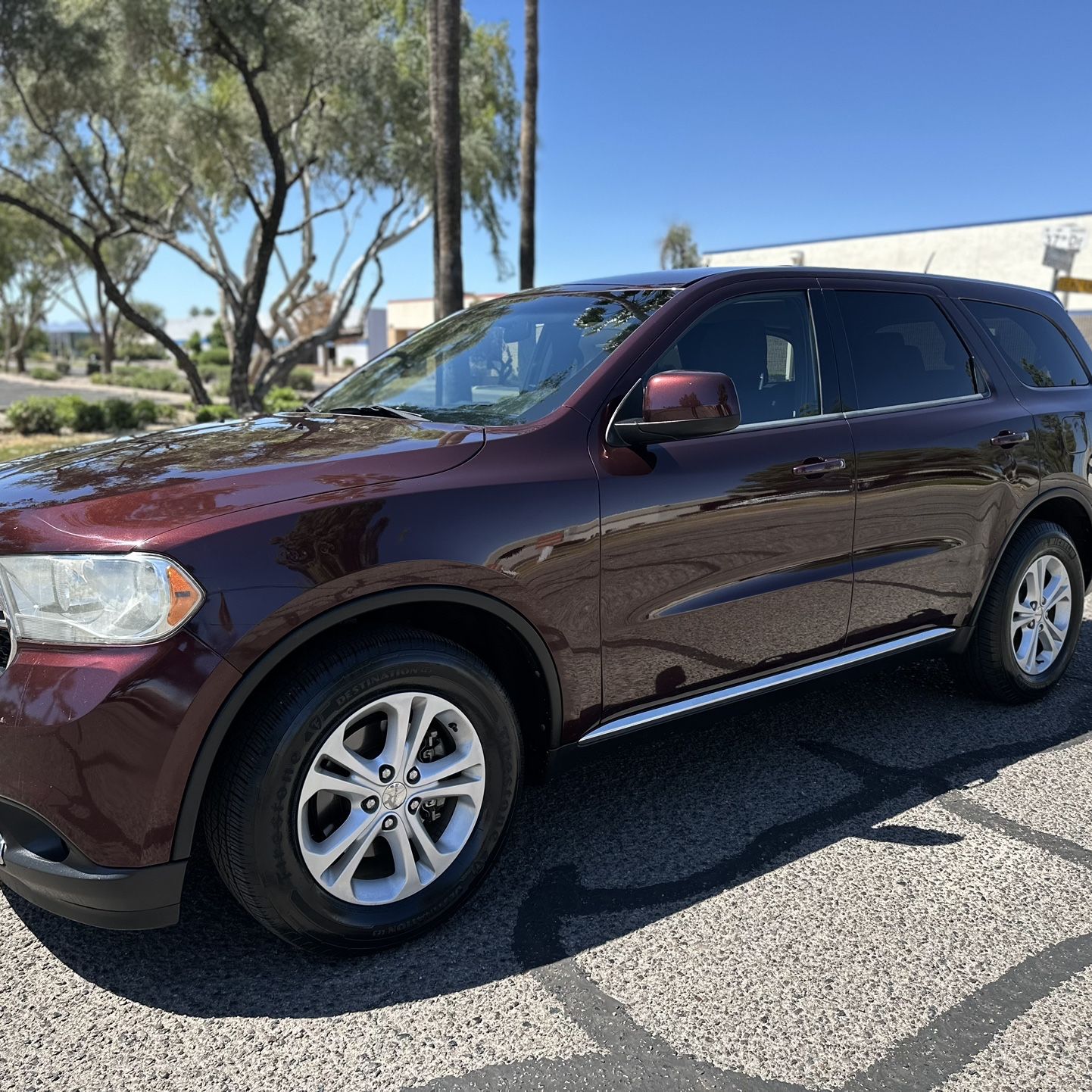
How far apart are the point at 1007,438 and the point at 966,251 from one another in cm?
3354

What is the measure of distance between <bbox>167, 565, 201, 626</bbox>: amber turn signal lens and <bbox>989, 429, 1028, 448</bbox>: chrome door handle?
10.4 ft

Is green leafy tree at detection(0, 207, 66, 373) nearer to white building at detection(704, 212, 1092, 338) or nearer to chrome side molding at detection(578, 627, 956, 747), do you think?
white building at detection(704, 212, 1092, 338)

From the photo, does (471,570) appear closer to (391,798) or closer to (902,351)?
(391,798)

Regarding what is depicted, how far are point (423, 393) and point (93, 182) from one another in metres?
27.7

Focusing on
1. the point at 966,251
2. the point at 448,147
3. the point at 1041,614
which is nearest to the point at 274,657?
the point at 1041,614

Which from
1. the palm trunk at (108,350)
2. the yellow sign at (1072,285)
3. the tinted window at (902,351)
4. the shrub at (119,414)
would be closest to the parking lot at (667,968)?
the tinted window at (902,351)

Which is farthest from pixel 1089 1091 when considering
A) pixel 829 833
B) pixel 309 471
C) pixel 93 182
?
pixel 93 182

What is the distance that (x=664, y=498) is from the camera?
3.01 m

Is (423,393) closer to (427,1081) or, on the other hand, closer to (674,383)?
(674,383)

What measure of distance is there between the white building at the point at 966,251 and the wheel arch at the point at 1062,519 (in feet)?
88.0

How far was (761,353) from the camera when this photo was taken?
3.49 metres

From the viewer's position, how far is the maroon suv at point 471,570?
2.26 meters

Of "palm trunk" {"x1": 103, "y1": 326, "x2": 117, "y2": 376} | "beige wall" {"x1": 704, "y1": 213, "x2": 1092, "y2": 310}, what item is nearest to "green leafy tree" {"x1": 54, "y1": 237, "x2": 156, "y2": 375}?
"palm trunk" {"x1": 103, "y1": 326, "x2": 117, "y2": 376}

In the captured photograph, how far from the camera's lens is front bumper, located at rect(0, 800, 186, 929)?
2.27 meters
